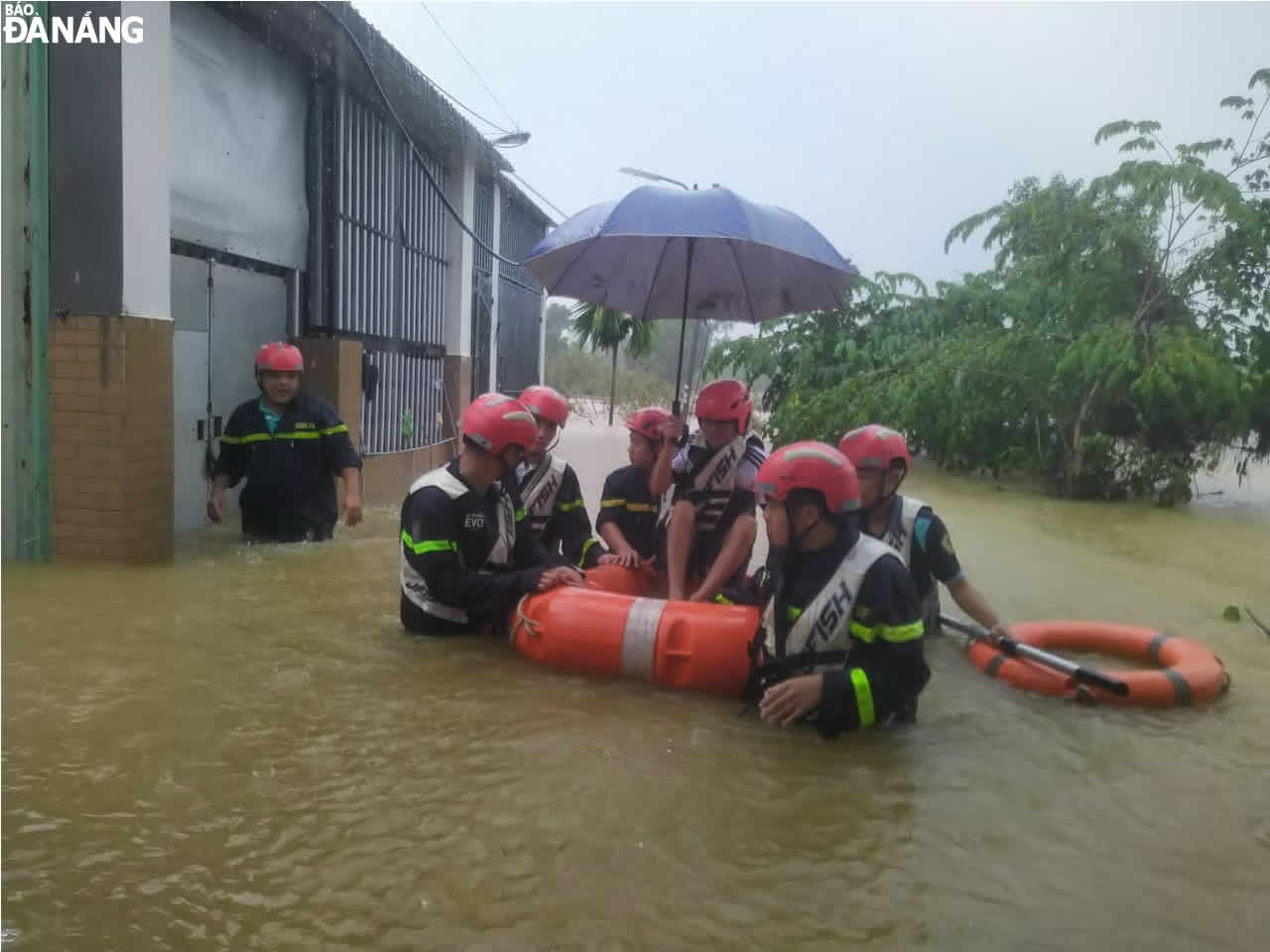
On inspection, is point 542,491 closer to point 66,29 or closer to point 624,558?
point 624,558

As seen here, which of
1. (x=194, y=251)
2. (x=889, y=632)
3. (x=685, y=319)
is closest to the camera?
(x=889, y=632)

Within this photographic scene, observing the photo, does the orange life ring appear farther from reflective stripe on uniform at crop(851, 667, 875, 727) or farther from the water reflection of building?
the water reflection of building

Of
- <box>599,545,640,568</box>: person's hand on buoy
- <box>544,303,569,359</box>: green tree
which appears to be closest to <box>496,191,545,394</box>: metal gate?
<box>599,545,640,568</box>: person's hand on buoy

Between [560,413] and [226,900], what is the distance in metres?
3.60

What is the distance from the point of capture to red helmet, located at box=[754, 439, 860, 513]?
12.8ft

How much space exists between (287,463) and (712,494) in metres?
3.10

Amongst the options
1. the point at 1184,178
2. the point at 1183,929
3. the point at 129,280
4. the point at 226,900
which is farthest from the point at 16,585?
the point at 1184,178

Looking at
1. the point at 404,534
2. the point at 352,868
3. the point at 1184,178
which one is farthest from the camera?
the point at 1184,178

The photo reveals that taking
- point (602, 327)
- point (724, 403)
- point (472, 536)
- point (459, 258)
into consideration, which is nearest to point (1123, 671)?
point (724, 403)

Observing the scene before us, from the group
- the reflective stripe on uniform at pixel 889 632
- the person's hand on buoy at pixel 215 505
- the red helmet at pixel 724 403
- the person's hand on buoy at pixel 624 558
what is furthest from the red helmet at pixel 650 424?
the person's hand on buoy at pixel 215 505

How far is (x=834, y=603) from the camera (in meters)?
3.92

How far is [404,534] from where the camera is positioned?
487 centimetres

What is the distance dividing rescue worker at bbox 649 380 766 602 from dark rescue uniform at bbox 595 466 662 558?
1.24ft

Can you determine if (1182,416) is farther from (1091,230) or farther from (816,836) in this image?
(816,836)
